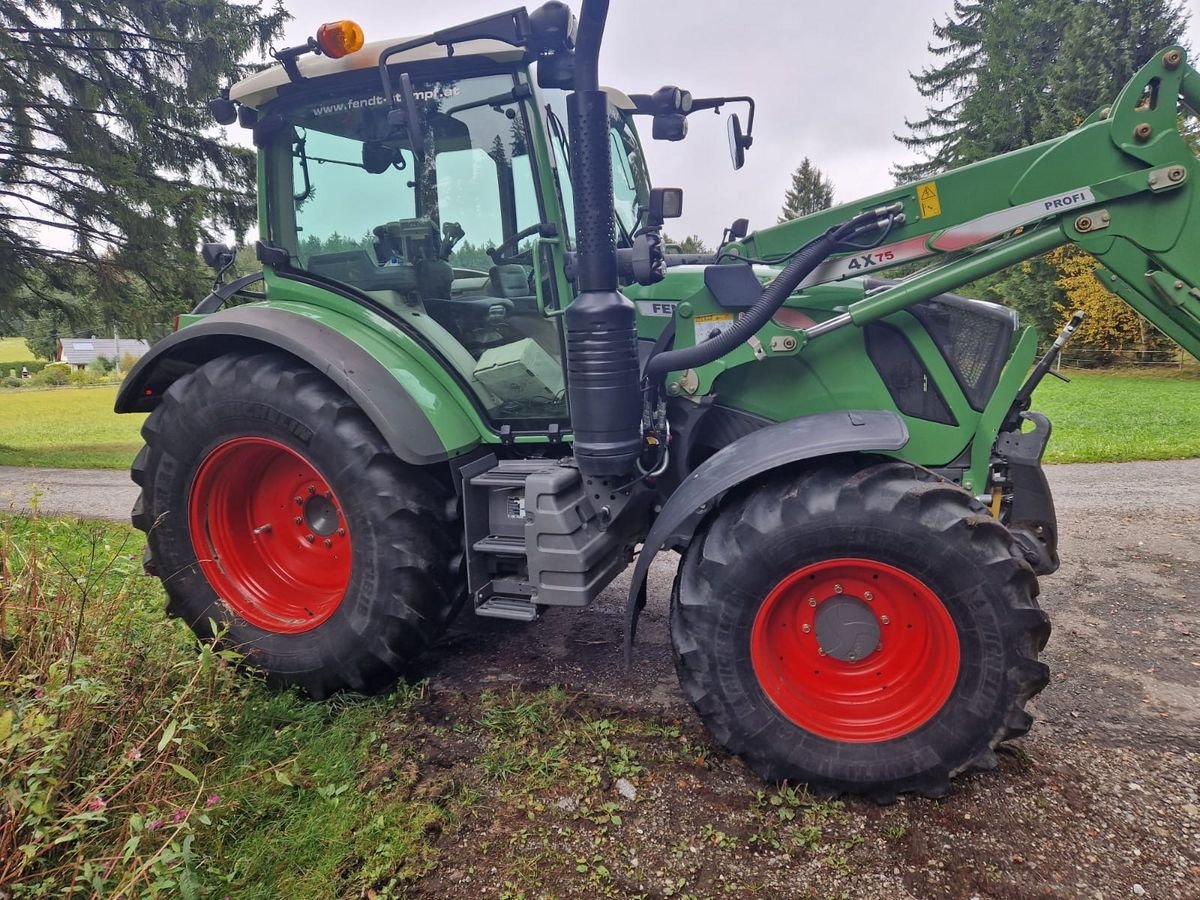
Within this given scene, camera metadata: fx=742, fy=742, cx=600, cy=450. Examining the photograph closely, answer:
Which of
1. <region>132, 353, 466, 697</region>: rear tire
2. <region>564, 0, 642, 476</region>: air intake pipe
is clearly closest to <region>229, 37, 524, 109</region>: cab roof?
<region>564, 0, 642, 476</region>: air intake pipe

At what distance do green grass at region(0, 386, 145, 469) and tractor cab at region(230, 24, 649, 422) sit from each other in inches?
349

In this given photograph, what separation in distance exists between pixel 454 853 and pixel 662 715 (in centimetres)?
99

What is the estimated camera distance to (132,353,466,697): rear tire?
284 cm

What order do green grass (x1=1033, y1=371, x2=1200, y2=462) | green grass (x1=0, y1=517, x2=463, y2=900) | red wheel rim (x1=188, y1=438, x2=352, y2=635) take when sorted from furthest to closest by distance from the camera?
green grass (x1=1033, y1=371, x2=1200, y2=462)
red wheel rim (x1=188, y1=438, x2=352, y2=635)
green grass (x1=0, y1=517, x2=463, y2=900)

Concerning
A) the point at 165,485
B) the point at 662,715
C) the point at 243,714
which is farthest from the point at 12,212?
the point at 662,715

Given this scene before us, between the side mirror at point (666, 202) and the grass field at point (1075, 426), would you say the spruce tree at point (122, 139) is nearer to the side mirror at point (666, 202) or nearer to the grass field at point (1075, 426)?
the grass field at point (1075, 426)

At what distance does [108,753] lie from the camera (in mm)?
2254

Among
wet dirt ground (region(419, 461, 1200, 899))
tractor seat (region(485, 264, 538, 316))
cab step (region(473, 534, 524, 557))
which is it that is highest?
tractor seat (region(485, 264, 538, 316))

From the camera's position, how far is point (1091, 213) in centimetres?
244

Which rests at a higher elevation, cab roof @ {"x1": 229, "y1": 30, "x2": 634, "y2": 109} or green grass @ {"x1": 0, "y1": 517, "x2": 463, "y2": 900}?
cab roof @ {"x1": 229, "y1": 30, "x2": 634, "y2": 109}

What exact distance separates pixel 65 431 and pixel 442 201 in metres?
16.9

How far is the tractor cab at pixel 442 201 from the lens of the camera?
2.87 metres

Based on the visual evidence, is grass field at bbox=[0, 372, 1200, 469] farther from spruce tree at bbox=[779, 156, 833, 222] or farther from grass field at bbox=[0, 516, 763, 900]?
spruce tree at bbox=[779, 156, 833, 222]

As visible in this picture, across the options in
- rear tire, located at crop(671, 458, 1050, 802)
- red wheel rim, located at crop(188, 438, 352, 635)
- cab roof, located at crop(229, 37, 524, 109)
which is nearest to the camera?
rear tire, located at crop(671, 458, 1050, 802)
